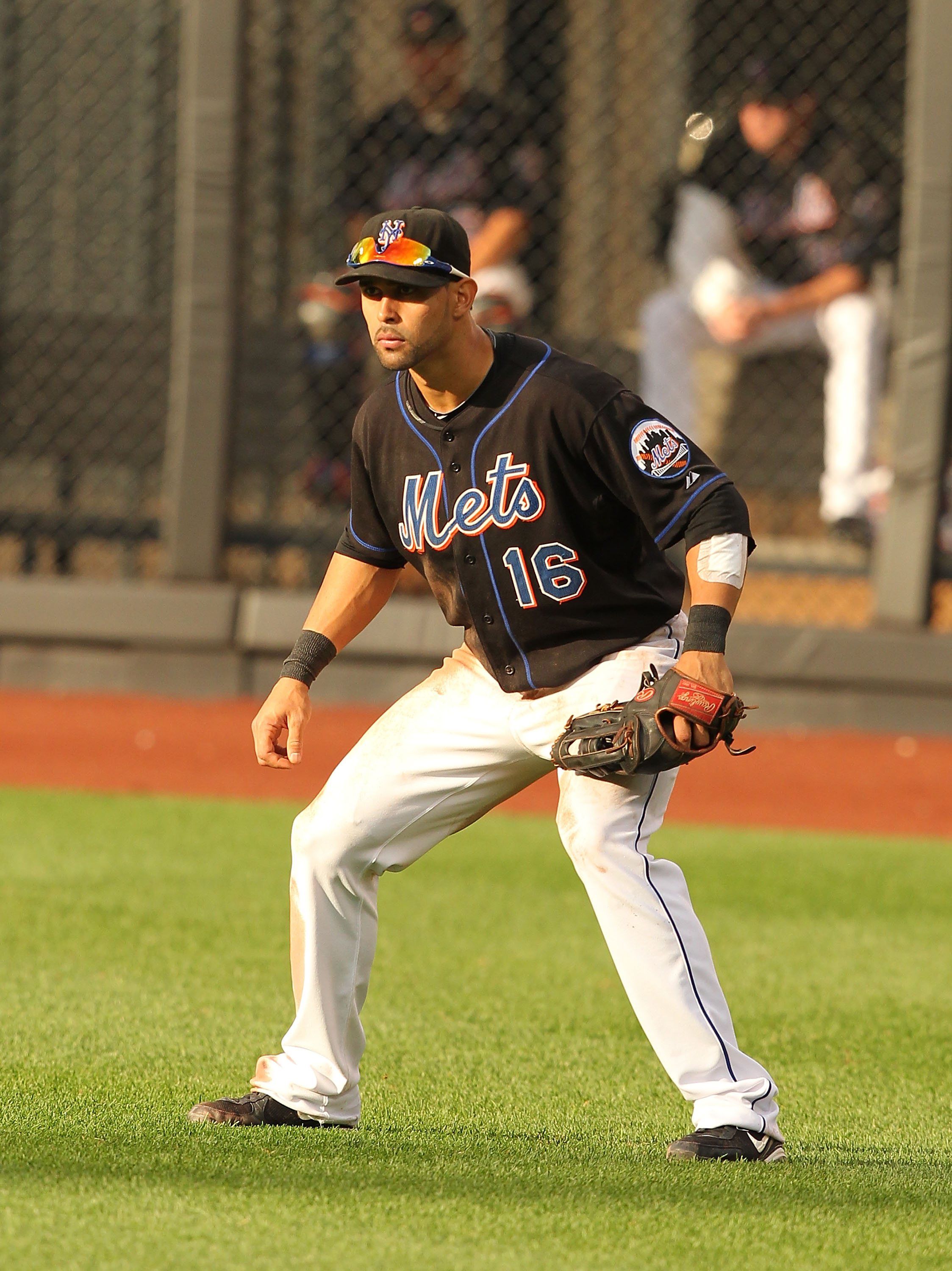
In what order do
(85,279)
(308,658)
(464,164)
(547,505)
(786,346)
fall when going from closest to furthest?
(547,505) < (308,658) < (464,164) < (786,346) < (85,279)

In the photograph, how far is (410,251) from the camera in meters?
3.12

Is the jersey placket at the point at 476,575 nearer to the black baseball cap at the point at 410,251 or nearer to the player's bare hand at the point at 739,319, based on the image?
the black baseball cap at the point at 410,251

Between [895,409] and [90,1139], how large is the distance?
6.28m

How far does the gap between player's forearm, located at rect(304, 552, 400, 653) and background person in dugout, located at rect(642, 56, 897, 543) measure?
5.43 meters

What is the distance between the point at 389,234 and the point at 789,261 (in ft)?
20.7

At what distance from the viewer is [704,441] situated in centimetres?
948

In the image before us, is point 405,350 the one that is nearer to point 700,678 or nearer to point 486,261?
point 700,678

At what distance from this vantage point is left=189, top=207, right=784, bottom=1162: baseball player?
122 inches

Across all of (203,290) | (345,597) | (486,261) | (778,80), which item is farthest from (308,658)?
(778,80)

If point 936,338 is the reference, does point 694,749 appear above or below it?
below

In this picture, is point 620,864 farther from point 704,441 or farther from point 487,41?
point 487,41

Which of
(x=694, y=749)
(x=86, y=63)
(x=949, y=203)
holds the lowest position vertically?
(x=694, y=749)

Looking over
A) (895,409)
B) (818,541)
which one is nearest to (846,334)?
(895,409)

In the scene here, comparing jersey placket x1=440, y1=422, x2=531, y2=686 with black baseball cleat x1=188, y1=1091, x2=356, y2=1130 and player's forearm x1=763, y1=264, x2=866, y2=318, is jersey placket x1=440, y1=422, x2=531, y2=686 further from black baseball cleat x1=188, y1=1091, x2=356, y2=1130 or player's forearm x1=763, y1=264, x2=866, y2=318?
player's forearm x1=763, y1=264, x2=866, y2=318
